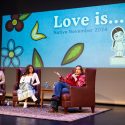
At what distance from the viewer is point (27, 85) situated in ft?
21.7

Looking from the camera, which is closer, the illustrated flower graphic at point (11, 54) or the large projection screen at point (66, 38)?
the large projection screen at point (66, 38)

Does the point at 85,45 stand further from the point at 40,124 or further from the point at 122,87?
the point at 40,124

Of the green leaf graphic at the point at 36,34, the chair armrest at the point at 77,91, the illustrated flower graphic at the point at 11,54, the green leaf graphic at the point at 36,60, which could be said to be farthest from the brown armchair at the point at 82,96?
the illustrated flower graphic at the point at 11,54

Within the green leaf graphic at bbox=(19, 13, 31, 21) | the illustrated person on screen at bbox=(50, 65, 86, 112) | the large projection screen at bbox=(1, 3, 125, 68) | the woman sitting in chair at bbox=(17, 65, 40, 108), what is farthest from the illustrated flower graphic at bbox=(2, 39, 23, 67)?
the illustrated person on screen at bbox=(50, 65, 86, 112)

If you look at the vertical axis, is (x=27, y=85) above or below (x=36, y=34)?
below

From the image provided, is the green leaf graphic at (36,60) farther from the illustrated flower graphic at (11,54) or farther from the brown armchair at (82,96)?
the brown armchair at (82,96)

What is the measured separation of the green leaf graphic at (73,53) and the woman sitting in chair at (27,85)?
4.69ft

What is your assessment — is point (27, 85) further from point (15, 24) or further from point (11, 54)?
point (15, 24)

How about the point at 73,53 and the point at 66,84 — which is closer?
the point at 66,84

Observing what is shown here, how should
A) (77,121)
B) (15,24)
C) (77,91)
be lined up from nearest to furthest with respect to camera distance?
1. (77,121)
2. (77,91)
3. (15,24)

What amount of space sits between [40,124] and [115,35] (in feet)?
12.2

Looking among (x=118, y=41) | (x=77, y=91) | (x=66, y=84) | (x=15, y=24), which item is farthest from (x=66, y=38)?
(x=77, y=91)

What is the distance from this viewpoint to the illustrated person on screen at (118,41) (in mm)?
7441

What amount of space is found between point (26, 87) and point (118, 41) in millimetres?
2538
